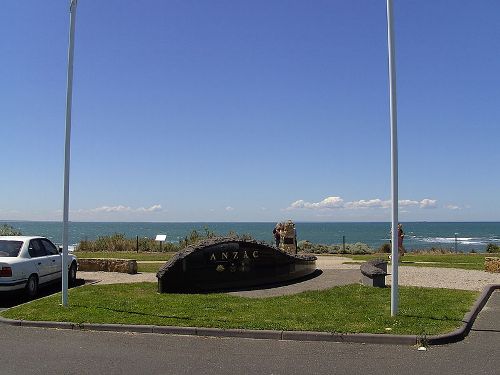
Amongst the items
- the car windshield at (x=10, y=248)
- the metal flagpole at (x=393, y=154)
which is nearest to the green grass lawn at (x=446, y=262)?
the metal flagpole at (x=393, y=154)

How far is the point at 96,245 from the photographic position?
31.8 meters

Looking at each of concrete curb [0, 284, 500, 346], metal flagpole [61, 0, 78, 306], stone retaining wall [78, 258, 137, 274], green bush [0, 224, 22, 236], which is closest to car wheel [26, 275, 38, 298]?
metal flagpole [61, 0, 78, 306]

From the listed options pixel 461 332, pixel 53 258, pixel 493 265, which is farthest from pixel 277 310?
pixel 493 265

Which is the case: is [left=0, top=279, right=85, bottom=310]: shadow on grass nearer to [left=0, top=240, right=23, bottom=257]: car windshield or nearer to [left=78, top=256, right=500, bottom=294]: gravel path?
[left=0, top=240, right=23, bottom=257]: car windshield

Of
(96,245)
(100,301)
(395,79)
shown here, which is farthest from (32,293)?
(96,245)

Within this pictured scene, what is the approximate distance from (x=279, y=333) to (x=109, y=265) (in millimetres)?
11682

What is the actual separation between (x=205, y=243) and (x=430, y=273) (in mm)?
8403

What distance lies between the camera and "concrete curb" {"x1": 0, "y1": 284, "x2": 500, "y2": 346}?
26.8 feet

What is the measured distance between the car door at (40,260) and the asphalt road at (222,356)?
14.8ft

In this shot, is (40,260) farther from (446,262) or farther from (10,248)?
(446,262)

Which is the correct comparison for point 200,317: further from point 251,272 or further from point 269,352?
point 251,272

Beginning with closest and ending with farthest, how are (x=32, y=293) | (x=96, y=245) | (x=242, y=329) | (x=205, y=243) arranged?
(x=242, y=329)
(x=32, y=293)
(x=205, y=243)
(x=96, y=245)

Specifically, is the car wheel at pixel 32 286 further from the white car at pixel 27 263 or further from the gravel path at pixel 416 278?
the gravel path at pixel 416 278

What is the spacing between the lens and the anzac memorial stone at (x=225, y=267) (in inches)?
527
